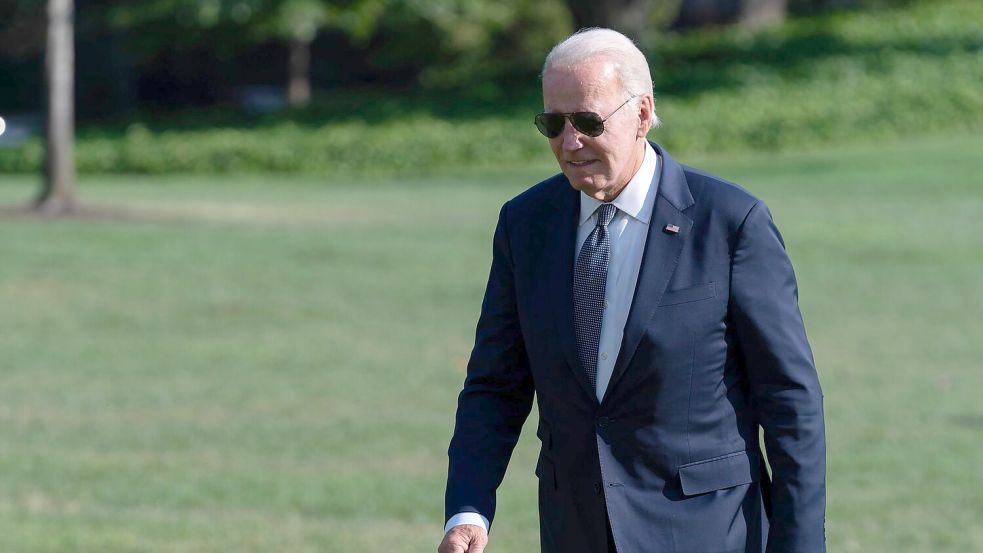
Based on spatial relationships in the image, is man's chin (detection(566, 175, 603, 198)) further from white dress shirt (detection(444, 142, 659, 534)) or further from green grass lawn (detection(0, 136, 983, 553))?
green grass lawn (detection(0, 136, 983, 553))

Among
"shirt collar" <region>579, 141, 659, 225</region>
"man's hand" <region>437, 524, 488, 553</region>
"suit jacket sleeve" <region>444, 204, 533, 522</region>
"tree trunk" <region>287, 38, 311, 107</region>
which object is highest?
"tree trunk" <region>287, 38, 311, 107</region>

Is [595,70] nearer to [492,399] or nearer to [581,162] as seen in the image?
[581,162]

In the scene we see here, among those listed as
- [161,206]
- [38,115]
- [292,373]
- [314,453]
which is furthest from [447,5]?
[38,115]

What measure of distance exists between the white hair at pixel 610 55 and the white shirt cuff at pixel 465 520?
101 cm

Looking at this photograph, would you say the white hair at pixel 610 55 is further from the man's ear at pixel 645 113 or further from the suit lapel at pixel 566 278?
the suit lapel at pixel 566 278

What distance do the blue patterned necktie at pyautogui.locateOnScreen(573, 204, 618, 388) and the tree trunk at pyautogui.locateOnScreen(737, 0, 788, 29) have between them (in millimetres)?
42900

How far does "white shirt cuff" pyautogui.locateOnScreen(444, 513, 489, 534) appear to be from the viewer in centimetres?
362

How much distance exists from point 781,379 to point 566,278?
19.8 inches

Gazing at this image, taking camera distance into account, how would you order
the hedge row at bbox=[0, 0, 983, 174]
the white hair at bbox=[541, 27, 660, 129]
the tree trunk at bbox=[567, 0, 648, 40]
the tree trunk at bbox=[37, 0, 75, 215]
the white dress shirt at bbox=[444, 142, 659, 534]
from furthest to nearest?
1. the tree trunk at bbox=[567, 0, 648, 40]
2. the hedge row at bbox=[0, 0, 983, 174]
3. the tree trunk at bbox=[37, 0, 75, 215]
4. the white dress shirt at bbox=[444, 142, 659, 534]
5. the white hair at bbox=[541, 27, 660, 129]

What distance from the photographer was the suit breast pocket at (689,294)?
338 centimetres

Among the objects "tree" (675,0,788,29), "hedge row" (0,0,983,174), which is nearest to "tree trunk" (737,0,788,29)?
"tree" (675,0,788,29)

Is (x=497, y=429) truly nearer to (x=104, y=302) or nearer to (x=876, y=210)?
(x=104, y=302)

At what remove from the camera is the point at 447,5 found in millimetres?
28109

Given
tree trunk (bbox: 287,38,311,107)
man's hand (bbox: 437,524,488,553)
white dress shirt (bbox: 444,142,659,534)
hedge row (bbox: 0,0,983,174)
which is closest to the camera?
white dress shirt (bbox: 444,142,659,534)
